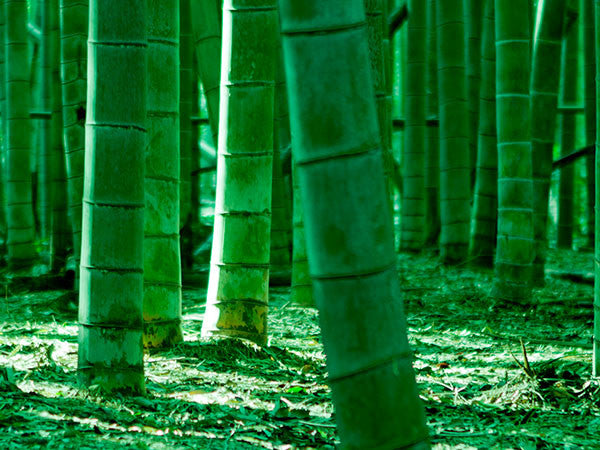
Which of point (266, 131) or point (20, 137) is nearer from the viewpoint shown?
point (266, 131)

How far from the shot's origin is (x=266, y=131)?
336 centimetres

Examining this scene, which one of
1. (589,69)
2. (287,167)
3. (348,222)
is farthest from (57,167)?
(348,222)

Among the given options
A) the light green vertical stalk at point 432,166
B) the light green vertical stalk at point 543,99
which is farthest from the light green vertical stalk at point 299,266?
the light green vertical stalk at point 432,166

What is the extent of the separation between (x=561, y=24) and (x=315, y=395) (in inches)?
145

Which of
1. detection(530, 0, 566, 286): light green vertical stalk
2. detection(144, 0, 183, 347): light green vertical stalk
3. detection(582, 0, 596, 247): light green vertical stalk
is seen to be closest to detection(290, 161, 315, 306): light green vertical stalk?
detection(144, 0, 183, 347): light green vertical stalk

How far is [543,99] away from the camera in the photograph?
5516 mm

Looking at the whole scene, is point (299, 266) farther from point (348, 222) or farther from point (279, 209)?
point (348, 222)

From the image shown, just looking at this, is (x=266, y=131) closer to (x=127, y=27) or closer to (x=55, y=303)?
(x=127, y=27)

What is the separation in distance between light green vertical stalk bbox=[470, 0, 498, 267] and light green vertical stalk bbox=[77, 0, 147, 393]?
4270 millimetres

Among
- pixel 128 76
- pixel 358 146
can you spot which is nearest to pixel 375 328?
pixel 358 146

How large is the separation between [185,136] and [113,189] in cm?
455

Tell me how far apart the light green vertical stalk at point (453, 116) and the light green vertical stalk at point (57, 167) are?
9.91 feet

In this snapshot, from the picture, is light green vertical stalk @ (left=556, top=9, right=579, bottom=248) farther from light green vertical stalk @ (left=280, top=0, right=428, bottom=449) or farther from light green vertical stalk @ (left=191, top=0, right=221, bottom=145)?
light green vertical stalk @ (left=280, top=0, right=428, bottom=449)

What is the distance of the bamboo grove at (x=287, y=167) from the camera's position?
1432mm
